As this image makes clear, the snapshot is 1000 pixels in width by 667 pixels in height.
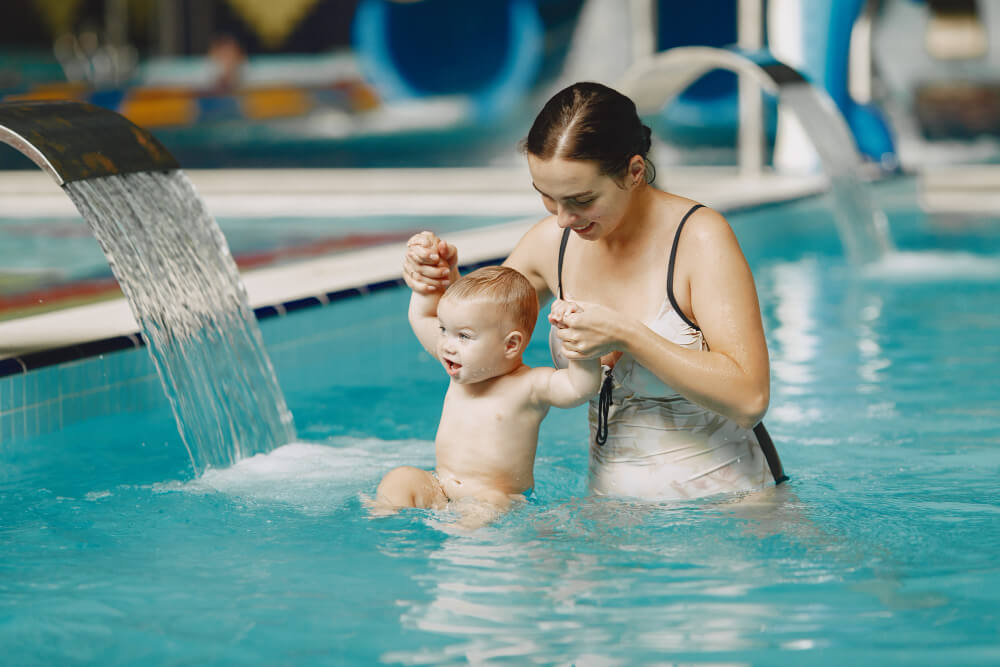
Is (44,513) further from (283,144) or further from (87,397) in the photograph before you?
(283,144)

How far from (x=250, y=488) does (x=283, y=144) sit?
48.1 ft

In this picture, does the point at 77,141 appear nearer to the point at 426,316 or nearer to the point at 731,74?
the point at 426,316

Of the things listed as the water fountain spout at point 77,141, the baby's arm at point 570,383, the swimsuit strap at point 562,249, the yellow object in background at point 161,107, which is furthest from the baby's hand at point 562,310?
the yellow object in background at point 161,107

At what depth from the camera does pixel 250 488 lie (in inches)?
142

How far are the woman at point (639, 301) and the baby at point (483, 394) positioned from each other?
0.09 m

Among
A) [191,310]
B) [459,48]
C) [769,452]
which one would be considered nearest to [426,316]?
[769,452]

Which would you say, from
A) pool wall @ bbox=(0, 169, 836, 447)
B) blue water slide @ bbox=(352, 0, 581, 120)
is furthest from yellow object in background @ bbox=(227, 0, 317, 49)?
pool wall @ bbox=(0, 169, 836, 447)

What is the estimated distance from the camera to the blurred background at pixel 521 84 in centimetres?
1414

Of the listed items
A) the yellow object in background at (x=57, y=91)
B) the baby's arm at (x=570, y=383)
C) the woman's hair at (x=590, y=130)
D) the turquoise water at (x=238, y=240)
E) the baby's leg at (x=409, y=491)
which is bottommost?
the turquoise water at (x=238, y=240)

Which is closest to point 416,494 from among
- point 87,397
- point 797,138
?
point 87,397

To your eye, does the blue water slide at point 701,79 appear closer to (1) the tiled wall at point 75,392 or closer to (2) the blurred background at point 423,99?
(2) the blurred background at point 423,99

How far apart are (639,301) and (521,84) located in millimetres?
14291

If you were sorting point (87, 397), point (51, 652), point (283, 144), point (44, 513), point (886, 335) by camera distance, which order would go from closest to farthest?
point (51, 652) → point (44, 513) → point (87, 397) → point (886, 335) → point (283, 144)

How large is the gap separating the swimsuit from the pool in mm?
57
